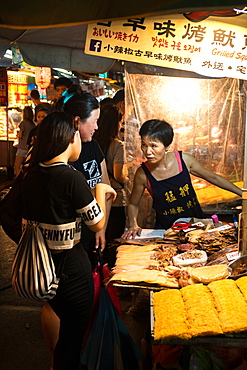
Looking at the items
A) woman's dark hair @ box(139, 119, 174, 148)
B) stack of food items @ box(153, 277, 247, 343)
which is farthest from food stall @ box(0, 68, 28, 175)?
stack of food items @ box(153, 277, 247, 343)

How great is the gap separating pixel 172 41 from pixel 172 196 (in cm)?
176

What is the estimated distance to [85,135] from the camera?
4.22 meters

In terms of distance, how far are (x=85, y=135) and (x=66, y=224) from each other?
131 centimetres

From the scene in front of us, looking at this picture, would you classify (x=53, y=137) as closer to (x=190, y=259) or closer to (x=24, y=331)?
(x=190, y=259)

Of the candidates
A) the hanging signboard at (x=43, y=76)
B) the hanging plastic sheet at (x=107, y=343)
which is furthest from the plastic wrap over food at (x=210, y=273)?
the hanging signboard at (x=43, y=76)

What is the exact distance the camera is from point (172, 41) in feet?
12.0

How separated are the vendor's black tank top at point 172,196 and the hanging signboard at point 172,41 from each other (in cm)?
143

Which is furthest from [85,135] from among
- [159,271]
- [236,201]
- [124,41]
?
[236,201]

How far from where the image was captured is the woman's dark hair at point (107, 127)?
229 inches

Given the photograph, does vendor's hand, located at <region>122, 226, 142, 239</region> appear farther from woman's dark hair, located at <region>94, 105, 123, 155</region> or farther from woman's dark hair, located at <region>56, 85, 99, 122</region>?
woman's dark hair, located at <region>94, 105, 123, 155</region>

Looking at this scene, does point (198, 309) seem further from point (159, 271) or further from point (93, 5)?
point (93, 5)

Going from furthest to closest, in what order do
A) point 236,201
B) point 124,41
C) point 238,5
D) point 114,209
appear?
point 236,201 < point 114,209 < point 124,41 < point 238,5

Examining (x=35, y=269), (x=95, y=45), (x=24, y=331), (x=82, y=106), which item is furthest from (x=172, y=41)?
(x=24, y=331)

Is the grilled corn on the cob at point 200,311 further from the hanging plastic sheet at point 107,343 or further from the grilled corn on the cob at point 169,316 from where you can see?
the hanging plastic sheet at point 107,343
